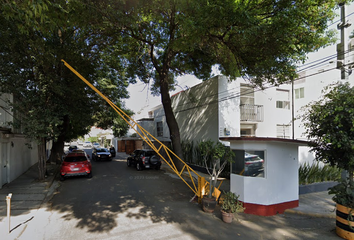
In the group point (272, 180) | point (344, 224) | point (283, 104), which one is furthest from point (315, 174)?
point (283, 104)

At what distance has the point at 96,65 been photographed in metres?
12.8

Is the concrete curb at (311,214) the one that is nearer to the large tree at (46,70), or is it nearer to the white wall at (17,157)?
the large tree at (46,70)

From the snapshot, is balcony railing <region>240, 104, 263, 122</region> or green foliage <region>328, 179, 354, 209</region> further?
balcony railing <region>240, 104, 263, 122</region>

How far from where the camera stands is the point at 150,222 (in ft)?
19.4

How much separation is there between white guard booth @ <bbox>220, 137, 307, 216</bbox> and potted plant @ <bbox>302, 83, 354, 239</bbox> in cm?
105

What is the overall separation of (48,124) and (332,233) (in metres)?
12.2

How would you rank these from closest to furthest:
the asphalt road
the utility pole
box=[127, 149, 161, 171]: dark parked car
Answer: the asphalt road → the utility pole → box=[127, 149, 161, 171]: dark parked car

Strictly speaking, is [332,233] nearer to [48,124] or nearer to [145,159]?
[145,159]

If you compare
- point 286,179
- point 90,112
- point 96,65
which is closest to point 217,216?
point 286,179

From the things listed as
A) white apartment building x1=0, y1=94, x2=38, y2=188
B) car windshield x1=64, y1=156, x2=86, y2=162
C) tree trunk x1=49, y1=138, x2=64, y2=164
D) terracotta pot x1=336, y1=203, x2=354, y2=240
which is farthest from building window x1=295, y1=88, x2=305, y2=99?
tree trunk x1=49, y1=138, x2=64, y2=164

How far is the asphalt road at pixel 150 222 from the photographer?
5223 millimetres

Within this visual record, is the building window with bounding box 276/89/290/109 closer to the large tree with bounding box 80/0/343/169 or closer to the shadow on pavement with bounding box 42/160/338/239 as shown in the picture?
the large tree with bounding box 80/0/343/169

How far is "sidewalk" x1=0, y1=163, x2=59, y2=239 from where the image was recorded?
18.8 ft

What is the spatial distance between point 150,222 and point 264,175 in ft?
12.8
